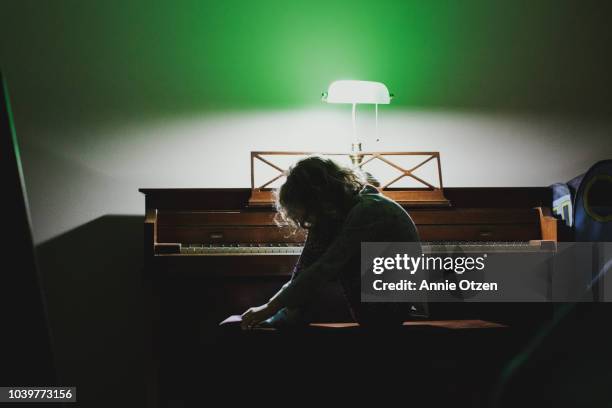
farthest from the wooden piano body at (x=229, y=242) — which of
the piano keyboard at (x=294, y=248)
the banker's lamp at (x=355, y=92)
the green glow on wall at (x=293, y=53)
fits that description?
the green glow on wall at (x=293, y=53)

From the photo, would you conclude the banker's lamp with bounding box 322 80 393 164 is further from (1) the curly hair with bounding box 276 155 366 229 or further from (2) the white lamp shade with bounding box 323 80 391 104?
(1) the curly hair with bounding box 276 155 366 229

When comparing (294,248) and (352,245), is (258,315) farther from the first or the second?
(294,248)

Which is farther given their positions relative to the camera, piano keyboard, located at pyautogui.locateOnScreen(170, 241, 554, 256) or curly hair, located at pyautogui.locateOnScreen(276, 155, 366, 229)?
piano keyboard, located at pyautogui.locateOnScreen(170, 241, 554, 256)

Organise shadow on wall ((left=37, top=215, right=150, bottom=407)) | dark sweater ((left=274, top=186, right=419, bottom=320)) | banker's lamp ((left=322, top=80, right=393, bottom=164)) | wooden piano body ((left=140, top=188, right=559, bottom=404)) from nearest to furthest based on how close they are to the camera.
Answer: dark sweater ((left=274, top=186, right=419, bottom=320)), wooden piano body ((left=140, top=188, right=559, bottom=404)), banker's lamp ((left=322, top=80, right=393, bottom=164)), shadow on wall ((left=37, top=215, right=150, bottom=407))

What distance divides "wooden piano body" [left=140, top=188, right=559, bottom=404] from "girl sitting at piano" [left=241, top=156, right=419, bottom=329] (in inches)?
22.0

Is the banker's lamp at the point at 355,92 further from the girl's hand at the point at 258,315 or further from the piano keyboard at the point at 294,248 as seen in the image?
the girl's hand at the point at 258,315

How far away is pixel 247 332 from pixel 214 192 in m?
1.00

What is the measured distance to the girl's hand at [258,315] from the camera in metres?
1.85

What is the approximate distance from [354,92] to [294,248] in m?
0.97

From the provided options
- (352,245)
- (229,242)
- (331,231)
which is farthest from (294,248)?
(352,245)

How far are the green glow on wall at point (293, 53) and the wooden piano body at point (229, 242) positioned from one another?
3.11ft

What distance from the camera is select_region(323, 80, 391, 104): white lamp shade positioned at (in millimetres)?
2980

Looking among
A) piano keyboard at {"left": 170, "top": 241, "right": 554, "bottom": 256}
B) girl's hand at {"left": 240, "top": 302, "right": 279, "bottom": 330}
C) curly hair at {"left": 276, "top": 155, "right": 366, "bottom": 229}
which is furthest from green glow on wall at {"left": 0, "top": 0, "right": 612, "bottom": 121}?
girl's hand at {"left": 240, "top": 302, "right": 279, "bottom": 330}

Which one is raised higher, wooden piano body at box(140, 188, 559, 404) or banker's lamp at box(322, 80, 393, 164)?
banker's lamp at box(322, 80, 393, 164)
